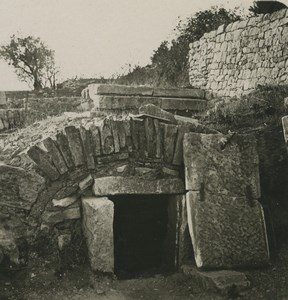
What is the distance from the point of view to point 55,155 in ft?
12.9

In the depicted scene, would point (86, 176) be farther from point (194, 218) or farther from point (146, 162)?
point (194, 218)

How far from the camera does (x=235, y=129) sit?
549 centimetres

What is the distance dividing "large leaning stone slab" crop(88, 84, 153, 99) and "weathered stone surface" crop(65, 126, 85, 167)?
15.0 ft

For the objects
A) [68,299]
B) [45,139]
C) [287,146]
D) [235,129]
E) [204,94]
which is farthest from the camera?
[204,94]

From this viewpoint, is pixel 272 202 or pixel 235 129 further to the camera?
pixel 235 129

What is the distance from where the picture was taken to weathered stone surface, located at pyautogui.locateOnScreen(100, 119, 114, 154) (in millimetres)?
4133

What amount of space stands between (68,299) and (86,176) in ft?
4.05

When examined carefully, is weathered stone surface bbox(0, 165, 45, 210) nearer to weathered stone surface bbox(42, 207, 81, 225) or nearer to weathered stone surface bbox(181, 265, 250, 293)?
weathered stone surface bbox(42, 207, 81, 225)

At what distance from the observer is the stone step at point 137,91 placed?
850 cm

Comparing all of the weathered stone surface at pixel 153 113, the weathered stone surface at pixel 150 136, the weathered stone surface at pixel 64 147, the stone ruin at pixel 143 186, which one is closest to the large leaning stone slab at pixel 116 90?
the stone ruin at pixel 143 186

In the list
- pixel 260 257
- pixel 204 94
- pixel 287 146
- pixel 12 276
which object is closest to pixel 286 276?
pixel 260 257

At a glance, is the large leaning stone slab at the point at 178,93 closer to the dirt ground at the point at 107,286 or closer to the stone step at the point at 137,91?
the stone step at the point at 137,91

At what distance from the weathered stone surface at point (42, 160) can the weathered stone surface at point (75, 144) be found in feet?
0.83

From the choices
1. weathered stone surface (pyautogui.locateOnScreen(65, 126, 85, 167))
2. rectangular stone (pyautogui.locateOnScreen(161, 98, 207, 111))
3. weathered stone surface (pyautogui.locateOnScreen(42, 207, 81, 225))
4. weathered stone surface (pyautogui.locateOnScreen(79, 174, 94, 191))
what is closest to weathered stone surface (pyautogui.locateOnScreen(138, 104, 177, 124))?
weathered stone surface (pyautogui.locateOnScreen(65, 126, 85, 167))
